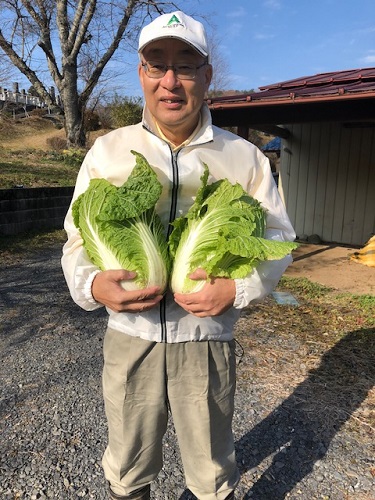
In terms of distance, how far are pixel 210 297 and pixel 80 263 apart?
0.60m

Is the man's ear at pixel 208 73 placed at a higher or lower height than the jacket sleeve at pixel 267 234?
higher

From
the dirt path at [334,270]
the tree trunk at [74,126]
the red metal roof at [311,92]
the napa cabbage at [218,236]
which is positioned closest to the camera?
the napa cabbage at [218,236]

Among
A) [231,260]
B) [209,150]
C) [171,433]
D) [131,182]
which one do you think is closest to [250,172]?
[209,150]

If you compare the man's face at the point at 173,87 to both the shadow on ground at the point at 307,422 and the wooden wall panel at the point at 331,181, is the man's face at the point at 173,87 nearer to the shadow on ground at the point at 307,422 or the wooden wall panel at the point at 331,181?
the shadow on ground at the point at 307,422

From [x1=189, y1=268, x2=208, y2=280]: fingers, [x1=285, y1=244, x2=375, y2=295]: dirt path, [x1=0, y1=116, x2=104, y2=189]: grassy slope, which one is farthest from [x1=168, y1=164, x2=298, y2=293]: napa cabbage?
[x1=0, y1=116, x2=104, y2=189]: grassy slope

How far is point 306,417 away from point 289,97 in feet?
19.2

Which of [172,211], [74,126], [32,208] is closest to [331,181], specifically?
[32,208]

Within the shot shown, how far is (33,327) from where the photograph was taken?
5055 millimetres

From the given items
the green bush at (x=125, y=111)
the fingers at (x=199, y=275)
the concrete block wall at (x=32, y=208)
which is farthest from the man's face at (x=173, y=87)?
the green bush at (x=125, y=111)

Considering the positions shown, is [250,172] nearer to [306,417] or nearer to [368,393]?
[306,417]

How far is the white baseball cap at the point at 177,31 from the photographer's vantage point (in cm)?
169

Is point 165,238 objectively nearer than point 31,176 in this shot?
Yes

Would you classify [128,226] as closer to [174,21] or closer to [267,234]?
[267,234]

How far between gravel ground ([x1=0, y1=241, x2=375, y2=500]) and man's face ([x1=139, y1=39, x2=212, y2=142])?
7.78 ft
